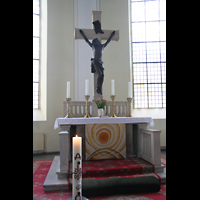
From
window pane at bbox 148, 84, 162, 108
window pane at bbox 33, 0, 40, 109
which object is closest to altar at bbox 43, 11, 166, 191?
window pane at bbox 33, 0, 40, 109

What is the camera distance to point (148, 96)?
732cm

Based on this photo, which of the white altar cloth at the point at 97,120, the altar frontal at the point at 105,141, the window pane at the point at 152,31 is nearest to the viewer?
the white altar cloth at the point at 97,120

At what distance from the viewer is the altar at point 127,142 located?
3.26m

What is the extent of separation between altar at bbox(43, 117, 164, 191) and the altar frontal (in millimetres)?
165

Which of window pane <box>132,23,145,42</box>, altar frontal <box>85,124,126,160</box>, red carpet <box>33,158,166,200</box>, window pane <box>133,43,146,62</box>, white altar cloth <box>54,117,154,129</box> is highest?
window pane <box>132,23,145,42</box>

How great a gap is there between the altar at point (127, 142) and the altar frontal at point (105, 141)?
0.17m

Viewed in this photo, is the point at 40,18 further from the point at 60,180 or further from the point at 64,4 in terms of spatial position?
the point at 60,180

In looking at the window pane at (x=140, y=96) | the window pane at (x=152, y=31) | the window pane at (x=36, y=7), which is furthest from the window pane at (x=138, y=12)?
the window pane at (x=36, y=7)

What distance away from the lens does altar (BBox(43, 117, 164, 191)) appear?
3.26m

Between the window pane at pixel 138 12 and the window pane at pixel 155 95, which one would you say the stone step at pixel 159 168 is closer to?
the window pane at pixel 155 95

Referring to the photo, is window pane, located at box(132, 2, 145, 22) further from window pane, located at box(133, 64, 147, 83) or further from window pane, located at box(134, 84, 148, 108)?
window pane, located at box(134, 84, 148, 108)
